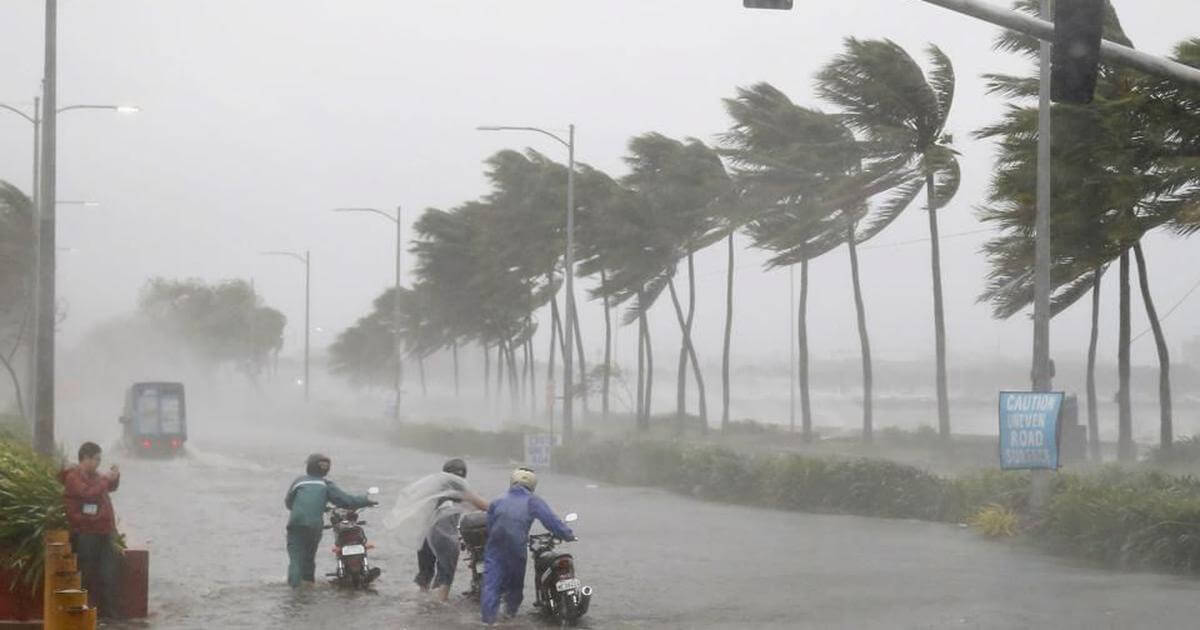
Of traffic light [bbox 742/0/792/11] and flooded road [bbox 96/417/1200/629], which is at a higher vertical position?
traffic light [bbox 742/0/792/11]

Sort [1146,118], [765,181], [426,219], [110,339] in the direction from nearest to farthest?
[1146,118]
[765,181]
[426,219]
[110,339]

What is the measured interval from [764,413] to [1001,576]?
84546 mm

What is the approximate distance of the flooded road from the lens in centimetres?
1485

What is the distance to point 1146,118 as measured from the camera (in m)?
24.8

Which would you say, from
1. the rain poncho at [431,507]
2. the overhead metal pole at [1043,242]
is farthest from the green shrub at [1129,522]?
the rain poncho at [431,507]

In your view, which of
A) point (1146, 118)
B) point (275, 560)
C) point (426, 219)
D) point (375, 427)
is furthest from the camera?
point (426, 219)

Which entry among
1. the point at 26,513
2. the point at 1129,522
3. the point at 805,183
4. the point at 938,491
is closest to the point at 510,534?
the point at 26,513

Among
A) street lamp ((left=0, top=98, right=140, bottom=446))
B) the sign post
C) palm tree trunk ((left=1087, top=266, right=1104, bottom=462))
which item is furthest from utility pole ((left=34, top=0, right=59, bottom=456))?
palm tree trunk ((left=1087, top=266, right=1104, bottom=462))

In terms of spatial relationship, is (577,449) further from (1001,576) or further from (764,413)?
(764,413)

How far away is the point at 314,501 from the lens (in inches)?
658

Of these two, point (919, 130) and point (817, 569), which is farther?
point (919, 130)

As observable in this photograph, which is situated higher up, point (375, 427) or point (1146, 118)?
point (1146, 118)

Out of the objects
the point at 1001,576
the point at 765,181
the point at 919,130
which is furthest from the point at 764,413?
the point at 1001,576

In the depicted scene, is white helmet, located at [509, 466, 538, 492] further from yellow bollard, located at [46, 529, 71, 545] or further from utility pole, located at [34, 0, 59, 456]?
utility pole, located at [34, 0, 59, 456]
